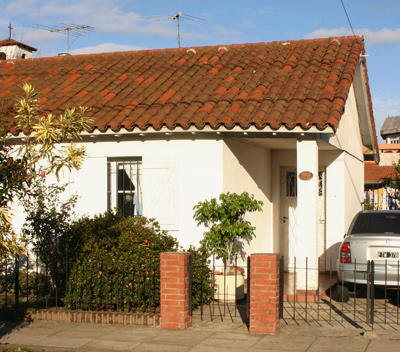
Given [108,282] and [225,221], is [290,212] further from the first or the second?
[108,282]

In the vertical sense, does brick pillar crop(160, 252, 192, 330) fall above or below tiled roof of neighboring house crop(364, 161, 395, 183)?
below

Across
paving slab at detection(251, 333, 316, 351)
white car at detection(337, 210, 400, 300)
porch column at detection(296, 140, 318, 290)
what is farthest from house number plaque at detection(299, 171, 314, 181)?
paving slab at detection(251, 333, 316, 351)

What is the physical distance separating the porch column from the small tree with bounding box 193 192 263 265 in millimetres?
895

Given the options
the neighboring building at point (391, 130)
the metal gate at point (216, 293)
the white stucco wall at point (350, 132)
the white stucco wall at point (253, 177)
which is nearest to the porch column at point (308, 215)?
the metal gate at point (216, 293)

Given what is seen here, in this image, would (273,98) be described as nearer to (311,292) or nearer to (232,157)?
(232,157)

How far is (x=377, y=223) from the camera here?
10836 millimetres

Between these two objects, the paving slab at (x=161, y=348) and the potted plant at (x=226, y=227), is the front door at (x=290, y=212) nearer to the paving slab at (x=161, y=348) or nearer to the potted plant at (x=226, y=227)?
the potted plant at (x=226, y=227)

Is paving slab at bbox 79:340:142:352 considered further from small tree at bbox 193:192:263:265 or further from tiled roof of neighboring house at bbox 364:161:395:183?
tiled roof of neighboring house at bbox 364:161:395:183

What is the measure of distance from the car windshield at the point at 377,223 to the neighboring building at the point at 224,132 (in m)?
1.01

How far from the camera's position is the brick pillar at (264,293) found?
8.02 m

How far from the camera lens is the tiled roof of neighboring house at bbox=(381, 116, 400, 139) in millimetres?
71062

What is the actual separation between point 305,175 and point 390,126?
6564 cm

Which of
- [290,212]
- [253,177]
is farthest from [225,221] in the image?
[290,212]

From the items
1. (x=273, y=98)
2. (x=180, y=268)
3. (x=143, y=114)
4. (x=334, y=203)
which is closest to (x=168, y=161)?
(x=143, y=114)
